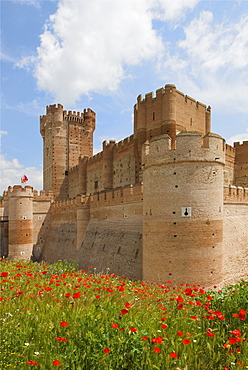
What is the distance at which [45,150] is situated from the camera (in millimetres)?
35688

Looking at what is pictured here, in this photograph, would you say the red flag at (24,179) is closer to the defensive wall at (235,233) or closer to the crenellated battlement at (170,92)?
the crenellated battlement at (170,92)

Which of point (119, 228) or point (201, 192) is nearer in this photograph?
point (201, 192)

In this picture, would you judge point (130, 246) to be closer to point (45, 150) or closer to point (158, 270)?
point (158, 270)

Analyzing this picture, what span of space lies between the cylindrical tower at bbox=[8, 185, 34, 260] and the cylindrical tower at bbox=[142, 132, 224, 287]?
18.2 meters

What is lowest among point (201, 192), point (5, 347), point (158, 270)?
point (158, 270)

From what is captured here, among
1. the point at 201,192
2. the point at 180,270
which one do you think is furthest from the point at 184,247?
the point at 201,192

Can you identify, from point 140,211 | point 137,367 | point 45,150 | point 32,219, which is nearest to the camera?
point 137,367

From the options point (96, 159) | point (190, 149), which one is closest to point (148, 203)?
point (190, 149)

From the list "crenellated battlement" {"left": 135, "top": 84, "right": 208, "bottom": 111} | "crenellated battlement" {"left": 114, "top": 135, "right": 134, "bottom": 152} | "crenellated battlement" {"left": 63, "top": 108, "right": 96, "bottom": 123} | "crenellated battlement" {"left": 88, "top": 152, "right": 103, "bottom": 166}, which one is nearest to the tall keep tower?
"crenellated battlement" {"left": 63, "top": 108, "right": 96, "bottom": 123}

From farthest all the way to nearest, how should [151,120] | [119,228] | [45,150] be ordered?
[45,150], [151,120], [119,228]

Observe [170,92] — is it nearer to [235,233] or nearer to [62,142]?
[235,233]

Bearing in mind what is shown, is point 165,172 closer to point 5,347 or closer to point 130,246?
point 130,246

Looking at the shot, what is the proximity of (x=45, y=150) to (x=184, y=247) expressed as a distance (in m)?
30.3

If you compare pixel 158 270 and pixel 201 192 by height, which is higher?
pixel 201 192
